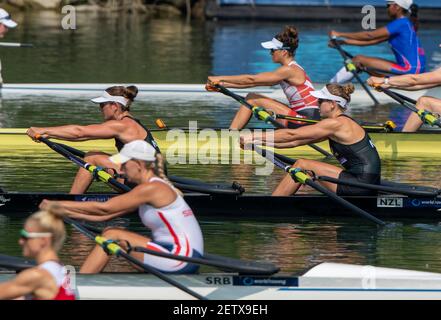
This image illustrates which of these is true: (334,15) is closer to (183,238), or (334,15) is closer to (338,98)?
(338,98)

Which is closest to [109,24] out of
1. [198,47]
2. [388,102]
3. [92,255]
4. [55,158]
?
[198,47]

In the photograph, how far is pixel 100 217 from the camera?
34.3 ft

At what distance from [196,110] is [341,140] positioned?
25.3ft

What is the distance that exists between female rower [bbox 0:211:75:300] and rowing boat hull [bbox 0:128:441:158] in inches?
333

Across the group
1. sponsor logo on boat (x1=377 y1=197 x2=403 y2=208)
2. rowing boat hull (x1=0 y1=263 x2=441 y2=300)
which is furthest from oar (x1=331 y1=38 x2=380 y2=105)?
rowing boat hull (x1=0 y1=263 x2=441 y2=300)

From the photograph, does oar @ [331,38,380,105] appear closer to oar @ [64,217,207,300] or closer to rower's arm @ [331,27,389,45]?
rower's arm @ [331,27,389,45]

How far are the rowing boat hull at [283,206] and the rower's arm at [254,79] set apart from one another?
2.76 m

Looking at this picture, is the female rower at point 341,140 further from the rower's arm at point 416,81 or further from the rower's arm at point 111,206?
the rower's arm at point 111,206

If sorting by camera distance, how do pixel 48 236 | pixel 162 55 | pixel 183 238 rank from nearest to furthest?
pixel 48 236
pixel 183 238
pixel 162 55

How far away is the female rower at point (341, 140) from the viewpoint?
13.2 meters

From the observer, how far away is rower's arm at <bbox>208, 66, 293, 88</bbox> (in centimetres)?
1609

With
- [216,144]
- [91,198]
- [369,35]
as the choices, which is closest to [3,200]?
[91,198]

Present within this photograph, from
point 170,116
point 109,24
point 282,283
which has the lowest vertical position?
point 282,283

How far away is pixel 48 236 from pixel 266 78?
25.9ft
